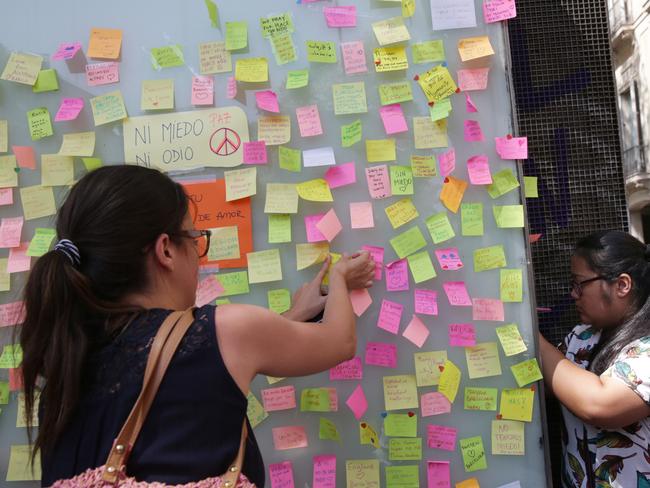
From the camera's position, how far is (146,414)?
1.24 m

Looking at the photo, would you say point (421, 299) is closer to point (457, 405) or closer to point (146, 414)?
point (457, 405)

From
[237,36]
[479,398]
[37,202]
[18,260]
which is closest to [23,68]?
[37,202]

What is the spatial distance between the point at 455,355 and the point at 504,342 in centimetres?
17

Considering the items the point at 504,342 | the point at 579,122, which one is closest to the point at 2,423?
the point at 504,342

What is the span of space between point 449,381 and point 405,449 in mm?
283

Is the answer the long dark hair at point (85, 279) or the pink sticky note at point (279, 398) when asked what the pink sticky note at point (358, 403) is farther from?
the long dark hair at point (85, 279)

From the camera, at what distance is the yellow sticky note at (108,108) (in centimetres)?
224

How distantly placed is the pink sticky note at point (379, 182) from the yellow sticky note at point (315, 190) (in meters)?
0.15

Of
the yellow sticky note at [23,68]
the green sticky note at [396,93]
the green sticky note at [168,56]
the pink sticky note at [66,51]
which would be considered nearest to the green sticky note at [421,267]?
the green sticky note at [396,93]

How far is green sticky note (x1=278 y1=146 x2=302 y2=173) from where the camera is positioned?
2.20 metres

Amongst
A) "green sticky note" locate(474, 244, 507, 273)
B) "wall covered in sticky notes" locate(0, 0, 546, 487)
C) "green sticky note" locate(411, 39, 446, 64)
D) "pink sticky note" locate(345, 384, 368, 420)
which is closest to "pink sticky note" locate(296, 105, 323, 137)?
"wall covered in sticky notes" locate(0, 0, 546, 487)

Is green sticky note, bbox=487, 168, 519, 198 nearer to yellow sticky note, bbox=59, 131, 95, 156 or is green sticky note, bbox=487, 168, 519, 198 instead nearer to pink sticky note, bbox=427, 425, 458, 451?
pink sticky note, bbox=427, 425, 458, 451

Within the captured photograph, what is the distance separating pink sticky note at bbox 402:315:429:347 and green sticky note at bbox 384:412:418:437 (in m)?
0.25

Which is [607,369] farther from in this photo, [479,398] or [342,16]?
[342,16]
